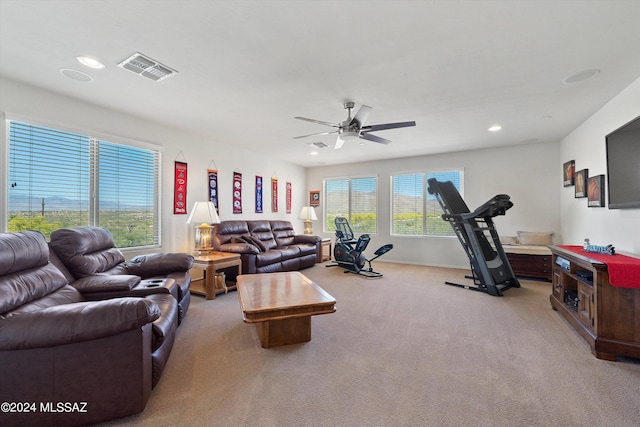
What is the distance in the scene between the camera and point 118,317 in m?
1.48

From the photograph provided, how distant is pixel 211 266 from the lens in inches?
152

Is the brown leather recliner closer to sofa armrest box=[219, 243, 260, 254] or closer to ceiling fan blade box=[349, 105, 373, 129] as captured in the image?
sofa armrest box=[219, 243, 260, 254]

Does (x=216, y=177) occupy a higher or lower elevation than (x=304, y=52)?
lower

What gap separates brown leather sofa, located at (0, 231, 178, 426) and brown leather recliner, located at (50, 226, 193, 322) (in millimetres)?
760

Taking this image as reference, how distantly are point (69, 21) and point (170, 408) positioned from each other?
8.79 feet

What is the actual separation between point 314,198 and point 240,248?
367cm

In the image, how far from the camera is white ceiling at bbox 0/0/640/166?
5.98 ft

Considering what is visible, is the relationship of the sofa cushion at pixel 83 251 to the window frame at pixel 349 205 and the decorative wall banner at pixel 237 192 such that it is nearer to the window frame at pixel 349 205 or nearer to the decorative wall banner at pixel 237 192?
the decorative wall banner at pixel 237 192

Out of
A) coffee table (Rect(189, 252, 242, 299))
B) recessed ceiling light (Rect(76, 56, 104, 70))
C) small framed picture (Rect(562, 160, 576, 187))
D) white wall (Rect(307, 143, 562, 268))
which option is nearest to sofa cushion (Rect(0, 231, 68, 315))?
recessed ceiling light (Rect(76, 56, 104, 70))

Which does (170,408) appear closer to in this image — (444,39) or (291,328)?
(291,328)

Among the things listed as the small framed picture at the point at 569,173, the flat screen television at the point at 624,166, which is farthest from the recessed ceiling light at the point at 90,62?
the small framed picture at the point at 569,173

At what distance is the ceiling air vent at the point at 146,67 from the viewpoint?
2400mm

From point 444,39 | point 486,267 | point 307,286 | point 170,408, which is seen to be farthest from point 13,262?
point 486,267

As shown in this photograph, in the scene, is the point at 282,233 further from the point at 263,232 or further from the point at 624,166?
the point at 624,166
